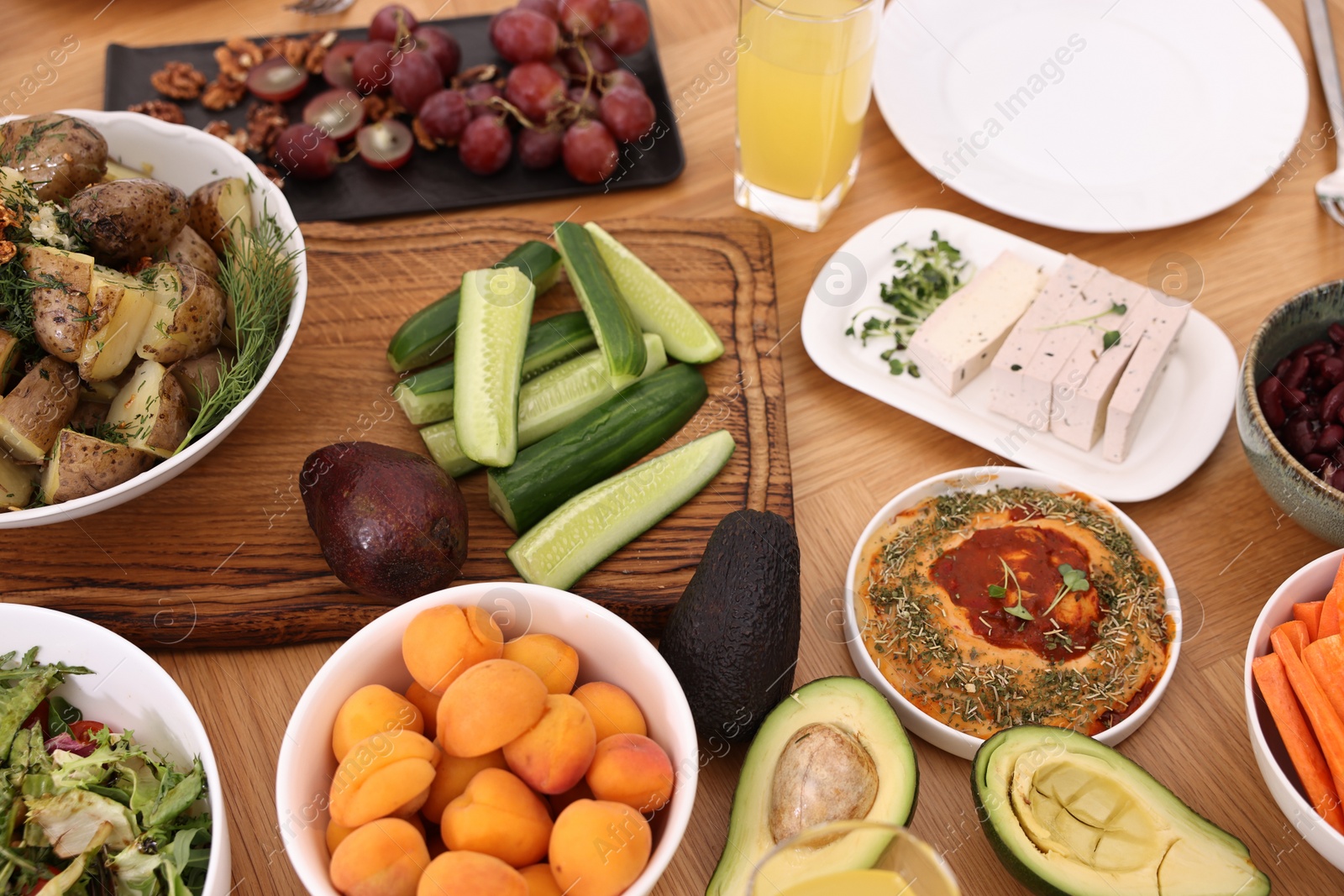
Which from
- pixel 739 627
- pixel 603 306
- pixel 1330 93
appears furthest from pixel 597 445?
pixel 1330 93

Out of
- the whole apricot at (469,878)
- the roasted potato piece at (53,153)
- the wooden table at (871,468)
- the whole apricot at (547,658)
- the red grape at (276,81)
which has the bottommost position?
the wooden table at (871,468)

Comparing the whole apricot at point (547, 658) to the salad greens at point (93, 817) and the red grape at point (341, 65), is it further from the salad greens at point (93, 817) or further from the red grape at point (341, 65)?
the red grape at point (341, 65)

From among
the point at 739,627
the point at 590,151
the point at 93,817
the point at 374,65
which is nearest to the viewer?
the point at 93,817

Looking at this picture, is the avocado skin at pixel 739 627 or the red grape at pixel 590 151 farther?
the red grape at pixel 590 151

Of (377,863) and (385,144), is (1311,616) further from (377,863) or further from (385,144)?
(385,144)

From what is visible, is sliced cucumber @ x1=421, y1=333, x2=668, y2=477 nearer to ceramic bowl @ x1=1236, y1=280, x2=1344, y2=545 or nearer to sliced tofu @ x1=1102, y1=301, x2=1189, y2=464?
sliced tofu @ x1=1102, y1=301, x2=1189, y2=464

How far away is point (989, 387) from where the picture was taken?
1.38 m

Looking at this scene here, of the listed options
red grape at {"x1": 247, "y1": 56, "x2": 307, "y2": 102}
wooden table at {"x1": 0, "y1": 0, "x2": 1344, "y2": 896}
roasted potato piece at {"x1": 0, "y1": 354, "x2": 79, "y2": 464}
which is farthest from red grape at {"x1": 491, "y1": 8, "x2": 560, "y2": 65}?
roasted potato piece at {"x1": 0, "y1": 354, "x2": 79, "y2": 464}

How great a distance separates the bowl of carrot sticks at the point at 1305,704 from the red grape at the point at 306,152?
1375 mm

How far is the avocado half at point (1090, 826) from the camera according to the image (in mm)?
890

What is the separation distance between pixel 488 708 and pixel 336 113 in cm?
113

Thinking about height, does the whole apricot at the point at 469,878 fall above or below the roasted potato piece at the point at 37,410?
below

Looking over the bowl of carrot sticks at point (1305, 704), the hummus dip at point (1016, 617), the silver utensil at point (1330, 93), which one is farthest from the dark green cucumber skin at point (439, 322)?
the silver utensil at point (1330, 93)

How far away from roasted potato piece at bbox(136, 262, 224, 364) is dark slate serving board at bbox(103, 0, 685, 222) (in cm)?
46
